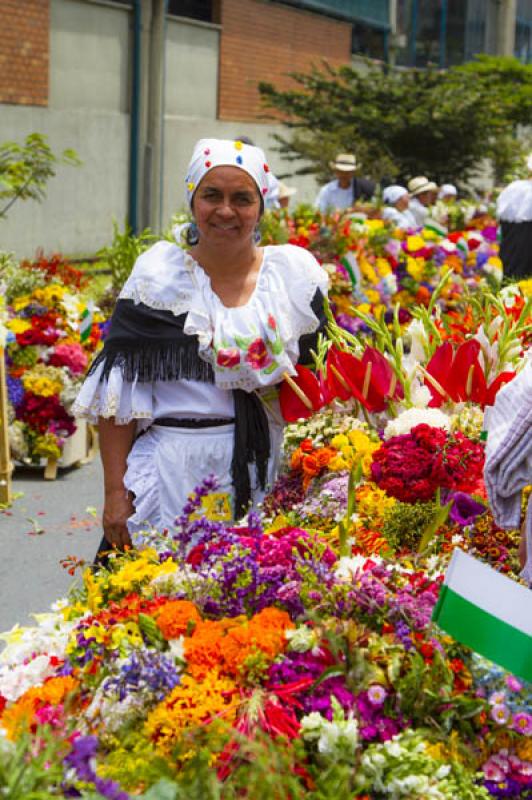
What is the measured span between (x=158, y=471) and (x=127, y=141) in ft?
59.9

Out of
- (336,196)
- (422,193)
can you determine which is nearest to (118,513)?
(336,196)

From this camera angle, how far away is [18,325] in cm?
806

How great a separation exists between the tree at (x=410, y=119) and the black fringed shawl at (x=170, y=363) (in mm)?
17950

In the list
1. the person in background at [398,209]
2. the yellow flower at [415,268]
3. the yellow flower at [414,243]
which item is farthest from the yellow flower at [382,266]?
the person in background at [398,209]

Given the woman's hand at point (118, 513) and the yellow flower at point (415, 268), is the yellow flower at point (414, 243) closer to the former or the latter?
the yellow flower at point (415, 268)

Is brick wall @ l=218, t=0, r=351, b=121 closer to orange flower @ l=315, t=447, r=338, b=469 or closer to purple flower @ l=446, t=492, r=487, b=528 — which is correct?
orange flower @ l=315, t=447, r=338, b=469

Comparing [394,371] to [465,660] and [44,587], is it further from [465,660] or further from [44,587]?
[44,587]

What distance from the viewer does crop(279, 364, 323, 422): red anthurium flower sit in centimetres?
393

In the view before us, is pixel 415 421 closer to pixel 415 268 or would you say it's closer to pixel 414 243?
pixel 415 268

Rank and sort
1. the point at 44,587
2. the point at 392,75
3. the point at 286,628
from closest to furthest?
the point at 286,628 < the point at 44,587 < the point at 392,75

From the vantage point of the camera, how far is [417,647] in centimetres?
236

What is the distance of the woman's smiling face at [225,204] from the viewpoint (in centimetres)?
378

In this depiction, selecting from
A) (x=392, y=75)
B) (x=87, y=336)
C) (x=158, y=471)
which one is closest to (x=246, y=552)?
(x=158, y=471)

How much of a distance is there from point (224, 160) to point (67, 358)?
4.48 metres
